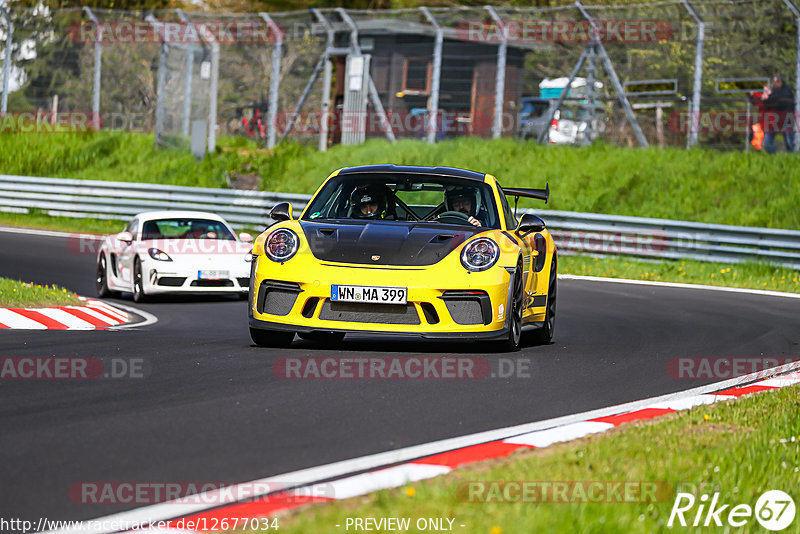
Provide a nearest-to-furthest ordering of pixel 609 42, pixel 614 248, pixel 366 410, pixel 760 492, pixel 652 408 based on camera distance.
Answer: pixel 760 492 < pixel 366 410 < pixel 652 408 < pixel 614 248 < pixel 609 42

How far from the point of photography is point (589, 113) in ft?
87.1

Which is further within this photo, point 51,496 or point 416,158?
point 416,158

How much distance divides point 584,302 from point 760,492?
11229mm

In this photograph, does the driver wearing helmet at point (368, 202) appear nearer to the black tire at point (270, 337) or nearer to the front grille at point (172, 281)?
the black tire at point (270, 337)

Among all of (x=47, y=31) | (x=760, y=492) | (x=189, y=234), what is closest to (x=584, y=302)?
(x=189, y=234)

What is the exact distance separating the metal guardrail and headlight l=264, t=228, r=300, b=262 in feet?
41.5

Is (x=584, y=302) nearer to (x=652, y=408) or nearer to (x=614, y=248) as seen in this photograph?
(x=614, y=248)

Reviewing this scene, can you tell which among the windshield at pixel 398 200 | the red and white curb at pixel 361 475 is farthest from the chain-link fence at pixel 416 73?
the red and white curb at pixel 361 475

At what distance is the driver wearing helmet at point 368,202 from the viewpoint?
9.81 m

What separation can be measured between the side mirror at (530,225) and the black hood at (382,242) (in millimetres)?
666

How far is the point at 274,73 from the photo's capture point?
29281 millimetres
